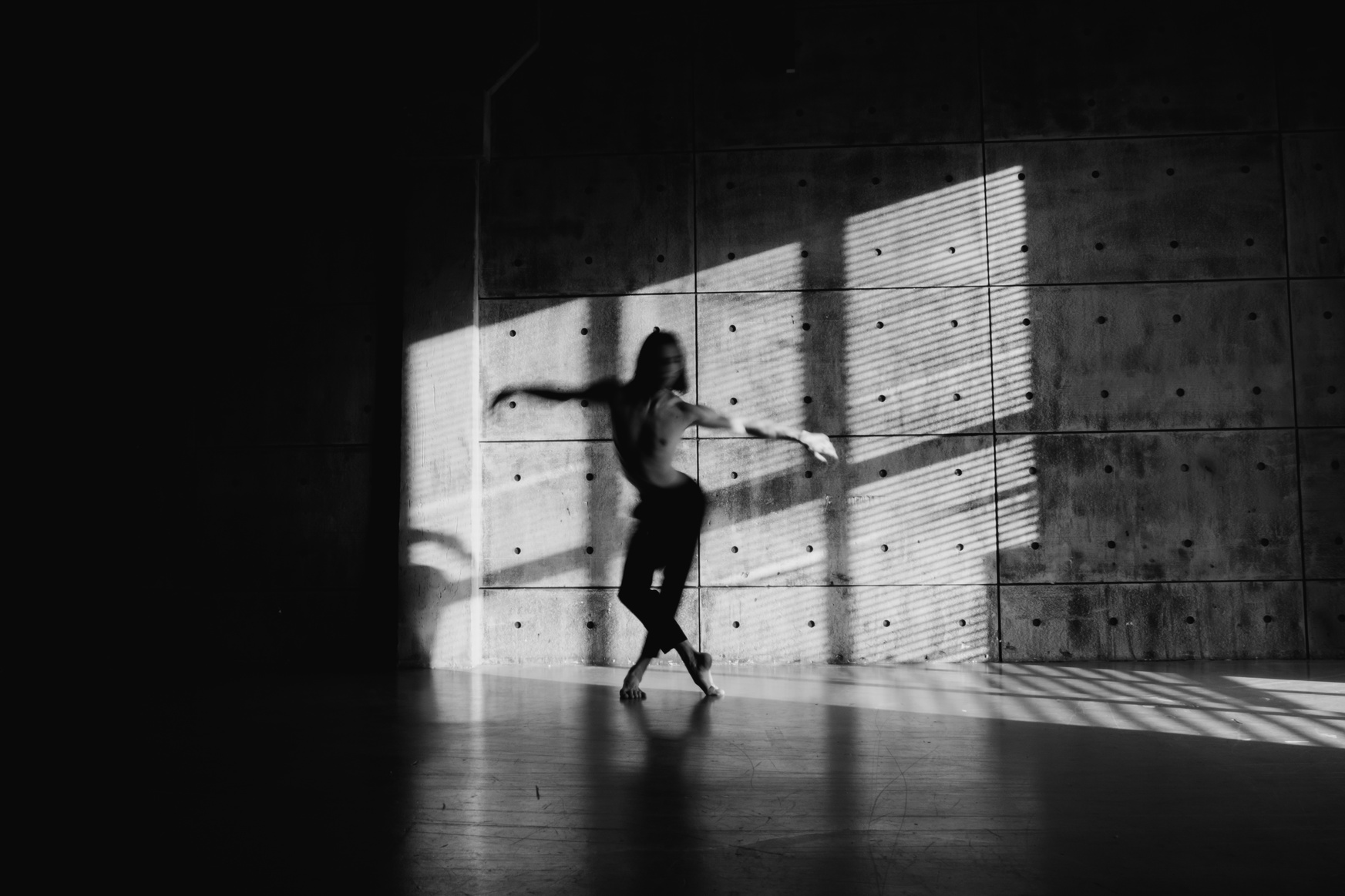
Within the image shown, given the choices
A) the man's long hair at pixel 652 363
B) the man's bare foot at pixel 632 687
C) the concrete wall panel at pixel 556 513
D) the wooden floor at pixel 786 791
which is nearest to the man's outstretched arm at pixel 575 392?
the man's long hair at pixel 652 363

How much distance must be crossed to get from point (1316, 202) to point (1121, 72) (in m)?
1.49

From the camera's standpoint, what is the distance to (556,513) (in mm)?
6543

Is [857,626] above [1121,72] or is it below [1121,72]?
below

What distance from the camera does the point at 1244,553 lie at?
20.5 feet

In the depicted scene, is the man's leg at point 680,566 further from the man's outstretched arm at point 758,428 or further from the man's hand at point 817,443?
the man's hand at point 817,443

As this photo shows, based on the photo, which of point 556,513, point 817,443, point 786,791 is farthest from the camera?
point 556,513

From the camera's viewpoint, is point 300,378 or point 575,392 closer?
point 575,392

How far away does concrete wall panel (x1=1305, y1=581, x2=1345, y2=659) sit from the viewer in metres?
6.17

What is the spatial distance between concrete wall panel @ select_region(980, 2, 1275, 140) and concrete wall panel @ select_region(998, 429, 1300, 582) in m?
2.06

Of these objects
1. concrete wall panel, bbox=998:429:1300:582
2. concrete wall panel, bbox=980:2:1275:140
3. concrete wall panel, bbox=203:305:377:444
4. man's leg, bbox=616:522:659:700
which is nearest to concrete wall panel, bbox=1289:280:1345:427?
concrete wall panel, bbox=998:429:1300:582

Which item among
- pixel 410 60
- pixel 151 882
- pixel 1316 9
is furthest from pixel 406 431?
pixel 1316 9

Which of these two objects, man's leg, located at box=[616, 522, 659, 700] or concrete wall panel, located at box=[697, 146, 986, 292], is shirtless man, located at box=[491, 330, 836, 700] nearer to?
man's leg, located at box=[616, 522, 659, 700]

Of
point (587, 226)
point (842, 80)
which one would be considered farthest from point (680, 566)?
point (842, 80)

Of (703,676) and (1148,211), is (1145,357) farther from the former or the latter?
(703,676)
